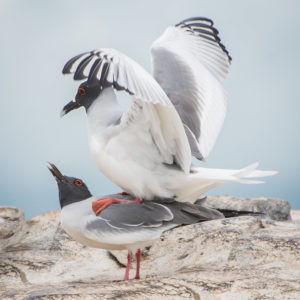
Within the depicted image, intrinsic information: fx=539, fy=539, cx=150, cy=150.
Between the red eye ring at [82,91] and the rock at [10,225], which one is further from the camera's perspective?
the rock at [10,225]

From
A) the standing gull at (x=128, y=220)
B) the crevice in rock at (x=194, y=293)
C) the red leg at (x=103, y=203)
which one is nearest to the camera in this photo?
the crevice in rock at (x=194, y=293)

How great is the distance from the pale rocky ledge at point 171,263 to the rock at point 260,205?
1cm

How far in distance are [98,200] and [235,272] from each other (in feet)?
3.70

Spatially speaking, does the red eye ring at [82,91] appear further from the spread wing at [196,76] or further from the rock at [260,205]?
the rock at [260,205]

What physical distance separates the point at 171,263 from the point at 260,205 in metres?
2.18

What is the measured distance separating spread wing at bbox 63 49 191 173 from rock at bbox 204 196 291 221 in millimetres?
2725

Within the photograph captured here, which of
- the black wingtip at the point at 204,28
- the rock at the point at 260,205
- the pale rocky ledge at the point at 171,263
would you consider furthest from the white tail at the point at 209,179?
the rock at the point at 260,205

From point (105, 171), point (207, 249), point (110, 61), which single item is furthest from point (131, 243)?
point (110, 61)

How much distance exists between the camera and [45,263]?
16.7ft

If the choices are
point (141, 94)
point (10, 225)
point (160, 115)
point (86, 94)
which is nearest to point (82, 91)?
point (86, 94)

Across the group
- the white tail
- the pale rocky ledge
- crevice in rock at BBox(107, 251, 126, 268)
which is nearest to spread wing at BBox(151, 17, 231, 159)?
the white tail

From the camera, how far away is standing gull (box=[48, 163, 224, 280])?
3.79 m

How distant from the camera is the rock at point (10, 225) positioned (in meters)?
5.43

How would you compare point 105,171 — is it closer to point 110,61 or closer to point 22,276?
point 110,61
